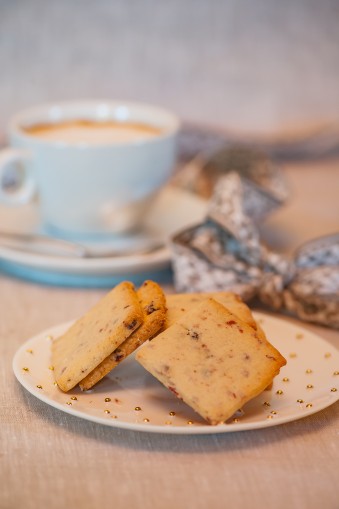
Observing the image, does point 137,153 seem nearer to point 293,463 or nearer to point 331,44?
point 293,463

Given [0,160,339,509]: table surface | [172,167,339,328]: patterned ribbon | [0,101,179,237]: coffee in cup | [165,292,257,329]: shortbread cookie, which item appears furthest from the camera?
[0,101,179,237]: coffee in cup

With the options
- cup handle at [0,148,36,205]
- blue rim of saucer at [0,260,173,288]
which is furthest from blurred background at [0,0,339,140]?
blue rim of saucer at [0,260,173,288]

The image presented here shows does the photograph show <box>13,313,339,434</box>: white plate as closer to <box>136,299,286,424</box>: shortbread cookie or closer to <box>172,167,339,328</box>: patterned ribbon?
<box>136,299,286,424</box>: shortbread cookie

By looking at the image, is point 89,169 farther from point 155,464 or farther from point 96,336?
point 155,464

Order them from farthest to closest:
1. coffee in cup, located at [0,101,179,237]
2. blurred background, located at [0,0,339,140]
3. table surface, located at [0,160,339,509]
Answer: blurred background, located at [0,0,339,140] → coffee in cup, located at [0,101,179,237] → table surface, located at [0,160,339,509]

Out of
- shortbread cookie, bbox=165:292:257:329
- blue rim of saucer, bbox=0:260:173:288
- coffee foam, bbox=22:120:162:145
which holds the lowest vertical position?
blue rim of saucer, bbox=0:260:173:288

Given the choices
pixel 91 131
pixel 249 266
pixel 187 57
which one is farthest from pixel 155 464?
pixel 187 57

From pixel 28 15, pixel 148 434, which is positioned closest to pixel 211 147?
pixel 28 15
